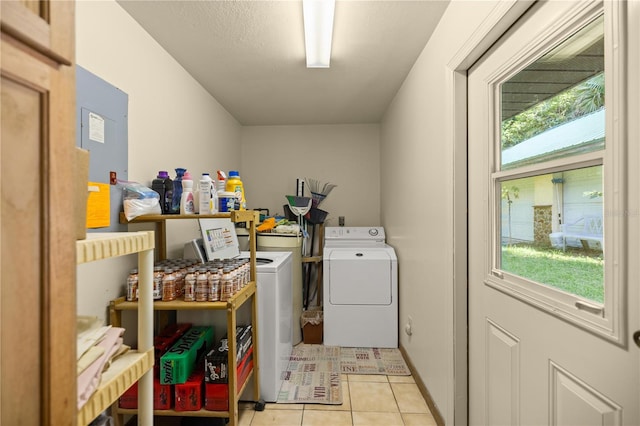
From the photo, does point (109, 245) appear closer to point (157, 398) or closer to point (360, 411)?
point (157, 398)

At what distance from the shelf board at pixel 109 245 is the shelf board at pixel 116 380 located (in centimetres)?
34

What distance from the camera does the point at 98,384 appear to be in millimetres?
767

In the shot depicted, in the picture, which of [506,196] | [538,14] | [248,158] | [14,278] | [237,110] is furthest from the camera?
[248,158]

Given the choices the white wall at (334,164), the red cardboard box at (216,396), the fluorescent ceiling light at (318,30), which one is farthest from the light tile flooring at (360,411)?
the fluorescent ceiling light at (318,30)

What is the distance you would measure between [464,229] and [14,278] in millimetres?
1569

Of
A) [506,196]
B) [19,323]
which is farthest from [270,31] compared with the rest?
[19,323]

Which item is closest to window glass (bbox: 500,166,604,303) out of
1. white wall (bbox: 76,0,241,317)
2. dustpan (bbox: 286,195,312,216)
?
white wall (bbox: 76,0,241,317)

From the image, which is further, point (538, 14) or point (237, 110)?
point (237, 110)

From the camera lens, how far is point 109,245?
0.78 m

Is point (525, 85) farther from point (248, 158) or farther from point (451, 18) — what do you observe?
point (248, 158)

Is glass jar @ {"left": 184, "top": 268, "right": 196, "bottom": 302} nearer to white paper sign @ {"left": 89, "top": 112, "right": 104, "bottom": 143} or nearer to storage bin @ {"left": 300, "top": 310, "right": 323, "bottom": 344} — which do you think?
white paper sign @ {"left": 89, "top": 112, "right": 104, "bottom": 143}

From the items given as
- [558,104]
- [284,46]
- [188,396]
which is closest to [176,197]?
[188,396]

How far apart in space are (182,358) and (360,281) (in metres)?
1.54

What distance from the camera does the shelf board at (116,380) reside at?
732mm
